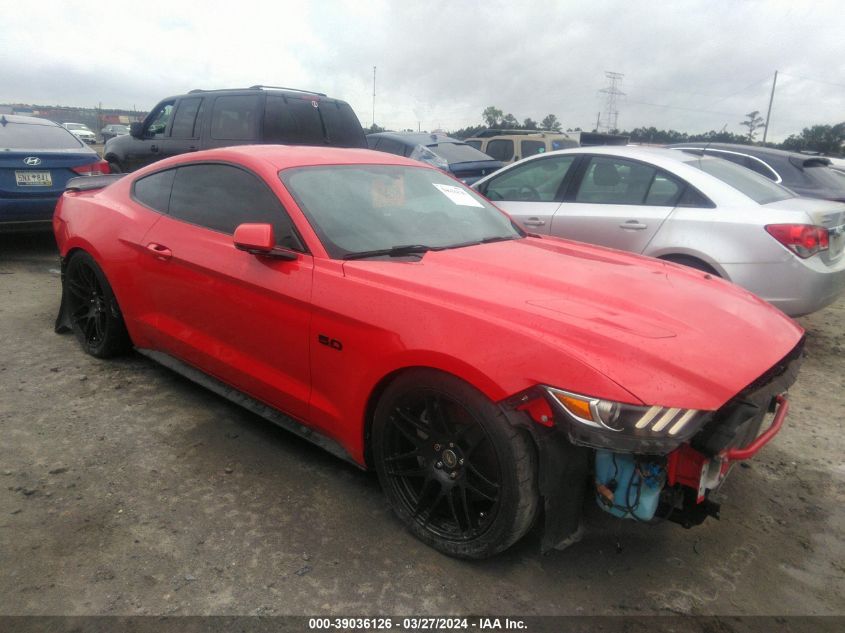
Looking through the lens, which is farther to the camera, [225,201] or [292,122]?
[292,122]

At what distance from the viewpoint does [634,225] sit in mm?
5012

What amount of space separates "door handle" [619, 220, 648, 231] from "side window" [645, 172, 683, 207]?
202 millimetres

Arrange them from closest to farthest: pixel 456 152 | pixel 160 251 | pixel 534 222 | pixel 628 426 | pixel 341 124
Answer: pixel 628 426, pixel 160 251, pixel 534 222, pixel 341 124, pixel 456 152

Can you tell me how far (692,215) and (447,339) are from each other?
3.16 metres

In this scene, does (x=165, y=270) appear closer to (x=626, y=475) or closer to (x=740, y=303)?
(x=626, y=475)

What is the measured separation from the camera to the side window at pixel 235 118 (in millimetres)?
7672

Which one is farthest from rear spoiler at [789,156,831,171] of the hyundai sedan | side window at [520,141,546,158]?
the hyundai sedan

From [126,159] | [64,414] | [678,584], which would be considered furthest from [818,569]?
[126,159]

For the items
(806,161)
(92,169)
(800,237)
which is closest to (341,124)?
(92,169)

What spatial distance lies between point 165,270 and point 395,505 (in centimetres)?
190

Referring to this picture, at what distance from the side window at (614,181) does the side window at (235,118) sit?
13.4ft

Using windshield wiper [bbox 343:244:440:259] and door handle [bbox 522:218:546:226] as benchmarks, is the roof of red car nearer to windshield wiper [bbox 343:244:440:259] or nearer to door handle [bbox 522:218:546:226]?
windshield wiper [bbox 343:244:440:259]

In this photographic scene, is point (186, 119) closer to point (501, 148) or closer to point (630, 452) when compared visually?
point (501, 148)

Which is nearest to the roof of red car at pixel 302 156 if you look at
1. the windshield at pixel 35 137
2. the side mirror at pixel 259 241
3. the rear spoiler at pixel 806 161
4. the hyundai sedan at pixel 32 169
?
the side mirror at pixel 259 241
